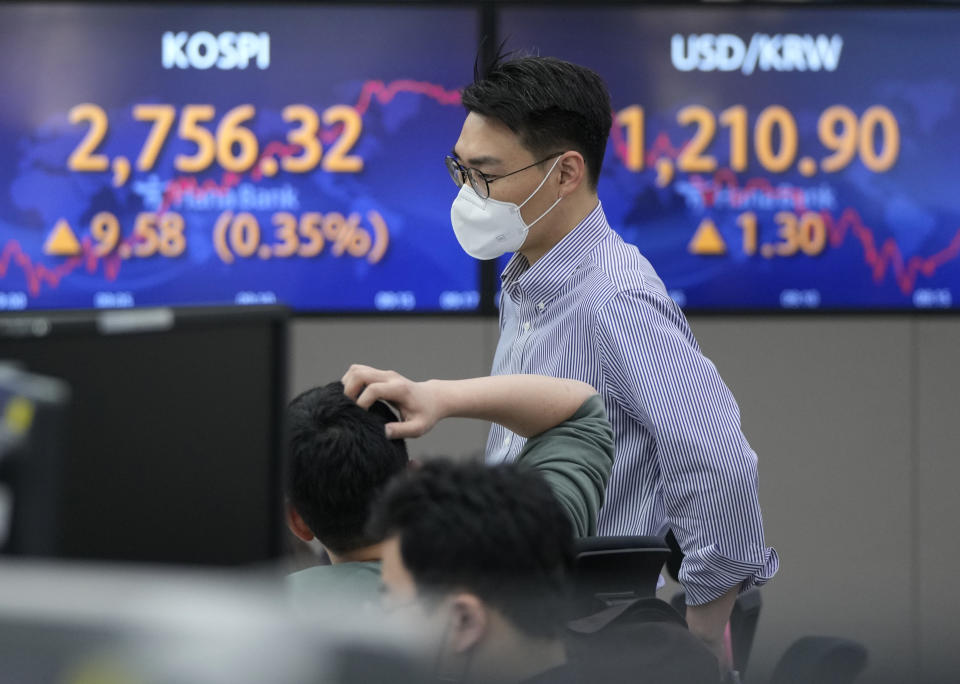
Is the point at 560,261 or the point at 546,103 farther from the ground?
the point at 546,103

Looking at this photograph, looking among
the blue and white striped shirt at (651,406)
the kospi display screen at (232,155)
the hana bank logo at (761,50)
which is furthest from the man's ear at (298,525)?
the hana bank logo at (761,50)

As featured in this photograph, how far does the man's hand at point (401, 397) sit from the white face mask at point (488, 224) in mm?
665

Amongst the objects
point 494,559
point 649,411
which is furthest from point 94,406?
point 649,411

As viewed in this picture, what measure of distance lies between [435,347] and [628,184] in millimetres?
612

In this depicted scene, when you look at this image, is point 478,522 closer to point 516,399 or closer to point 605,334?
point 516,399

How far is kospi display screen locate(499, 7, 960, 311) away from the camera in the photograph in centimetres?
283

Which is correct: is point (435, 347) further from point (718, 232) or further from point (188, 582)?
point (188, 582)

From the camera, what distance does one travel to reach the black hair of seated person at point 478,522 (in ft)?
2.74

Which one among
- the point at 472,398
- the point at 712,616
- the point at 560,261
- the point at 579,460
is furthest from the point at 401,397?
the point at 712,616

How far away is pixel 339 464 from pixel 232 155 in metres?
1.81

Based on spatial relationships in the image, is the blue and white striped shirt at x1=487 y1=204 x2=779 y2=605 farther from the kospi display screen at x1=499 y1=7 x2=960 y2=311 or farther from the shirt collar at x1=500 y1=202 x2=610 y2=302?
the kospi display screen at x1=499 y1=7 x2=960 y2=311

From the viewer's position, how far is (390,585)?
0.78m

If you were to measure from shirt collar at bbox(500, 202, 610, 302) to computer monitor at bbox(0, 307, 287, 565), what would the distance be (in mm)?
964

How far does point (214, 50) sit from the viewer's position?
9.11 ft
